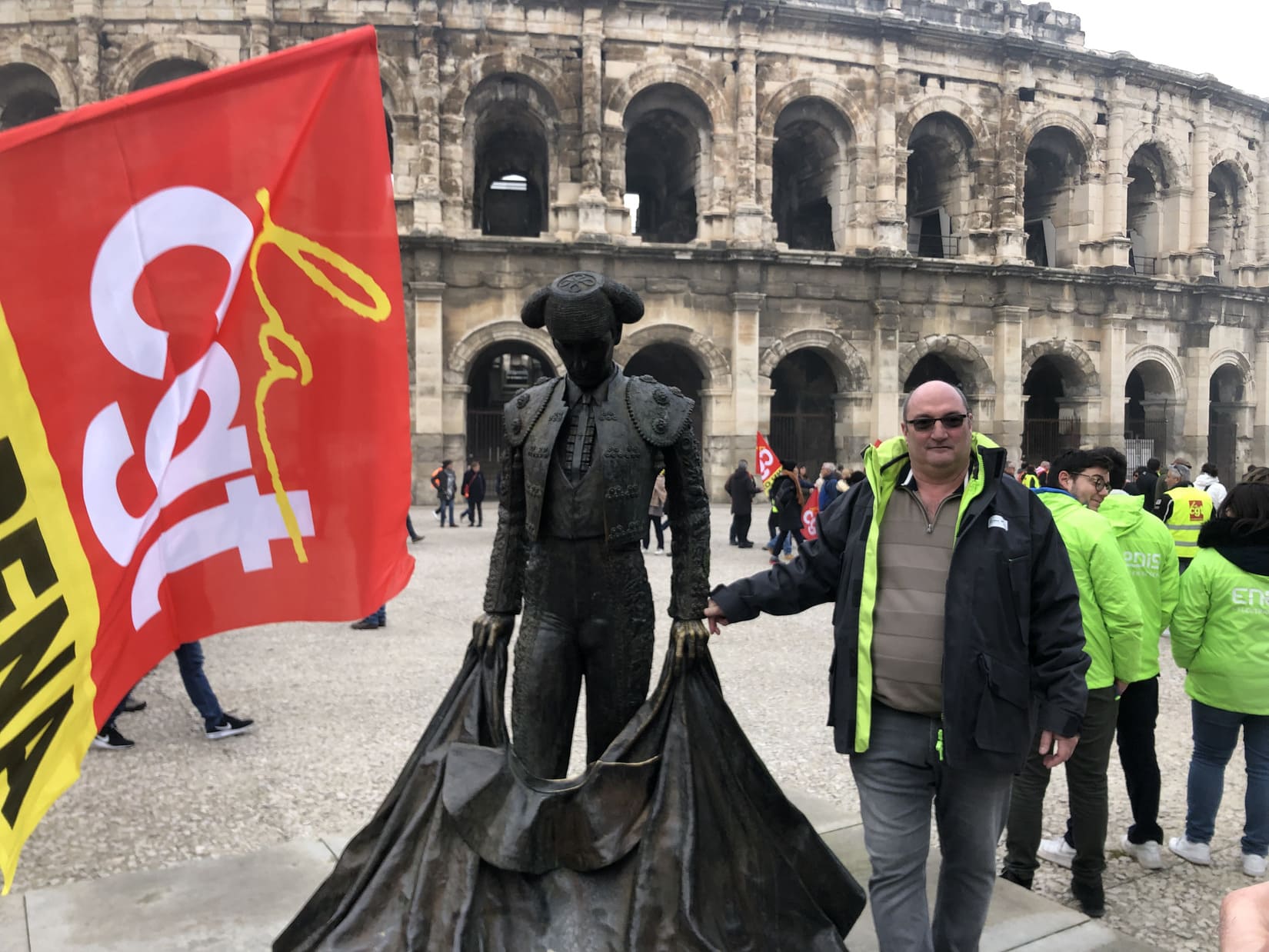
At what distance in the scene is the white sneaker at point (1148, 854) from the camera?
428cm

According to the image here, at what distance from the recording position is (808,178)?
79.6 feet

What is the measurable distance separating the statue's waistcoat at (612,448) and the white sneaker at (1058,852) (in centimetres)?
275

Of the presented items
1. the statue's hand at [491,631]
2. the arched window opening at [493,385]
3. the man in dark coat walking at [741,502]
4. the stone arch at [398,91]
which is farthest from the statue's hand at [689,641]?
the stone arch at [398,91]

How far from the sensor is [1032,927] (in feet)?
11.6

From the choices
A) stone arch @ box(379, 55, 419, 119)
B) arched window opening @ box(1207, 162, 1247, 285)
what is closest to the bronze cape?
stone arch @ box(379, 55, 419, 119)

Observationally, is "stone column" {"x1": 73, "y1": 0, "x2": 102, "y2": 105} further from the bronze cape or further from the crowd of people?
the crowd of people

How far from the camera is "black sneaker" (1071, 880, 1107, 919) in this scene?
3877mm

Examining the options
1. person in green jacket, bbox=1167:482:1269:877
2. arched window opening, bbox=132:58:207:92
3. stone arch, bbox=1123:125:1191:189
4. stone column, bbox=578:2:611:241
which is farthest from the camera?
stone arch, bbox=1123:125:1191:189

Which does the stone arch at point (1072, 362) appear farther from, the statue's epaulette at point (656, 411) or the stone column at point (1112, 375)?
the statue's epaulette at point (656, 411)


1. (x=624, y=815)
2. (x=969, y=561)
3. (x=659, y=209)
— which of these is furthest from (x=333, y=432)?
(x=659, y=209)

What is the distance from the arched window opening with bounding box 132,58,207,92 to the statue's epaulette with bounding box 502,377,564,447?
20229 mm

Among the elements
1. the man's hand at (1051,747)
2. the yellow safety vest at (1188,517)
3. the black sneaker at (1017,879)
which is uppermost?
the yellow safety vest at (1188,517)

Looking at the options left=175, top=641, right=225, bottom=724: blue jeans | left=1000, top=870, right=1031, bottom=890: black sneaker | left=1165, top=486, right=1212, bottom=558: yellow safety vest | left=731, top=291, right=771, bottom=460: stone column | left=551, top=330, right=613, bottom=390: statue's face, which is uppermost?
left=731, top=291, right=771, bottom=460: stone column

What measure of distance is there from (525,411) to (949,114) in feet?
75.4
